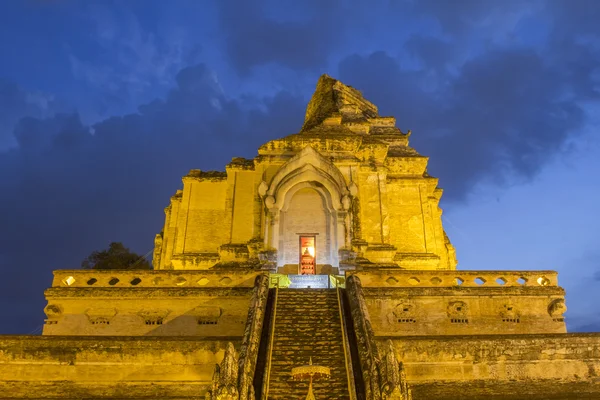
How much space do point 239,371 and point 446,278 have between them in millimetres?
9019

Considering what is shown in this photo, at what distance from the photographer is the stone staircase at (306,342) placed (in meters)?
11.6

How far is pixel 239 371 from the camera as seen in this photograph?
11.0m

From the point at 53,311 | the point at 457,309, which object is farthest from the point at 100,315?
the point at 457,309

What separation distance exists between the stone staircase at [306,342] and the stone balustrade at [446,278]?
1823 millimetres

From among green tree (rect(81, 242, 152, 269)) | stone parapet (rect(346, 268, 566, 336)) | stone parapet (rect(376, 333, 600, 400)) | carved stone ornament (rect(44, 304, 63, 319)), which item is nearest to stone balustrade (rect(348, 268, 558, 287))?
stone parapet (rect(346, 268, 566, 336))

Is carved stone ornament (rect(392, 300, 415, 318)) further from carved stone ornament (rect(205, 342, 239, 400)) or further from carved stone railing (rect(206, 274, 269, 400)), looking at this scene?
carved stone ornament (rect(205, 342, 239, 400))

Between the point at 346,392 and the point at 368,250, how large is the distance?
1198 centimetres

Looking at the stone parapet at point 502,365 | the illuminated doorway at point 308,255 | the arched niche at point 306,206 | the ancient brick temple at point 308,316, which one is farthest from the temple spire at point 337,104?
the stone parapet at point 502,365

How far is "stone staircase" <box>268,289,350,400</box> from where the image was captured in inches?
455

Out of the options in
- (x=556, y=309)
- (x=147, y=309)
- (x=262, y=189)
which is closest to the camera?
(x=147, y=309)

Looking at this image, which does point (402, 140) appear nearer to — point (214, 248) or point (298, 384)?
point (214, 248)

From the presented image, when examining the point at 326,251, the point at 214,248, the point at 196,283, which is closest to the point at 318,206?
the point at 326,251

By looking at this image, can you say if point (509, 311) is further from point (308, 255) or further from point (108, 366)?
point (108, 366)

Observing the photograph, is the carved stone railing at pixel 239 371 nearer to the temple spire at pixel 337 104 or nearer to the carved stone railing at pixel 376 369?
the carved stone railing at pixel 376 369
